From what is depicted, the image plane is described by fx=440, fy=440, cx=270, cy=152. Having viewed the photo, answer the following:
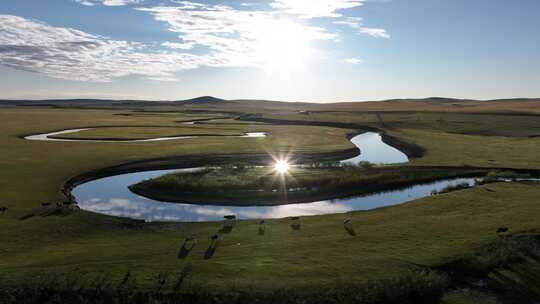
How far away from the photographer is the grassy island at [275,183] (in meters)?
49.3

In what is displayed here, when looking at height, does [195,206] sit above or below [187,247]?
below

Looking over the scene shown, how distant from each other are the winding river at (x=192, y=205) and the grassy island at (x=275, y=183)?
5.01ft

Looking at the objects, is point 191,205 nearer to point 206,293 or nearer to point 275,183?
point 275,183

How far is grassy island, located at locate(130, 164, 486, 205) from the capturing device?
162ft

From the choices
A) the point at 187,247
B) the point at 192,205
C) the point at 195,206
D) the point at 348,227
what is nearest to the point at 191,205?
the point at 192,205

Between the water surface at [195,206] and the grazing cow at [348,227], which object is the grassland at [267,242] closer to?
the grazing cow at [348,227]

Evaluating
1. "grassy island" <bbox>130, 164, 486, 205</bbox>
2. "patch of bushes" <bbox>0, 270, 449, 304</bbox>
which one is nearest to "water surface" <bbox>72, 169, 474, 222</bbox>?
"grassy island" <bbox>130, 164, 486, 205</bbox>

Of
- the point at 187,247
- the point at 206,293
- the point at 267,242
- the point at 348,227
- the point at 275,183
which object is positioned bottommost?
the point at 206,293

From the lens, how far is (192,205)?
4716cm

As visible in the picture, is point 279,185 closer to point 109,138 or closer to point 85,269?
point 85,269

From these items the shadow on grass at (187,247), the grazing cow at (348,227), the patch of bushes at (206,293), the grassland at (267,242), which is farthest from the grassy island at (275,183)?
the patch of bushes at (206,293)

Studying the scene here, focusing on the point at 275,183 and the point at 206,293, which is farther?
the point at 275,183

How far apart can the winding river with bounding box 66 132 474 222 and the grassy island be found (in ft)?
5.01

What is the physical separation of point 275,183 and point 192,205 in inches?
441
